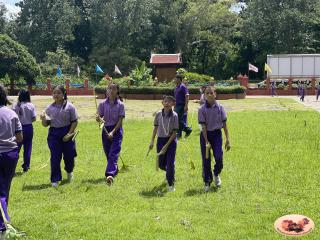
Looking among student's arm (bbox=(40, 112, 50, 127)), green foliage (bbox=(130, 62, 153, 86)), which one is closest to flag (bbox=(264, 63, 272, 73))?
green foliage (bbox=(130, 62, 153, 86))

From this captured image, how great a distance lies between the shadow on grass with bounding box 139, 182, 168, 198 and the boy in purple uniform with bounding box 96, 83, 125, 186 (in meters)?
0.89

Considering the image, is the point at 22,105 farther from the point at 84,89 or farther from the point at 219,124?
the point at 84,89

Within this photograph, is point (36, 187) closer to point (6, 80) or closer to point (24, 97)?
point (24, 97)

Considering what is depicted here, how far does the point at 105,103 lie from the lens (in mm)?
8617

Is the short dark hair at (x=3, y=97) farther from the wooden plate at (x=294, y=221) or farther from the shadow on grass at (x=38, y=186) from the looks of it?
the wooden plate at (x=294, y=221)

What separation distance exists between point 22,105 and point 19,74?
36766 millimetres

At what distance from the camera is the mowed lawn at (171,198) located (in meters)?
5.68

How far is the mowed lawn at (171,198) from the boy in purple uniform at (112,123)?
0.41 meters

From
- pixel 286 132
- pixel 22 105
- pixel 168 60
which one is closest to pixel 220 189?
pixel 22 105

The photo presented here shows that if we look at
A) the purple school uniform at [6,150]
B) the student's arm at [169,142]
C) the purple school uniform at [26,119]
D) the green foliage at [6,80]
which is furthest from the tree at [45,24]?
the purple school uniform at [6,150]

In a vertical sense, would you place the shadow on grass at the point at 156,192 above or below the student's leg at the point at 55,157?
below

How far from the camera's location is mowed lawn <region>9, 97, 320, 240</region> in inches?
224

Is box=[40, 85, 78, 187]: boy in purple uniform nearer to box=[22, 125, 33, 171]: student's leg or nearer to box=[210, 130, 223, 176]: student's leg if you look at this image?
box=[22, 125, 33, 171]: student's leg

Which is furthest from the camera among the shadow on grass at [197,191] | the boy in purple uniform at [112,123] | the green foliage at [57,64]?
the green foliage at [57,64]
